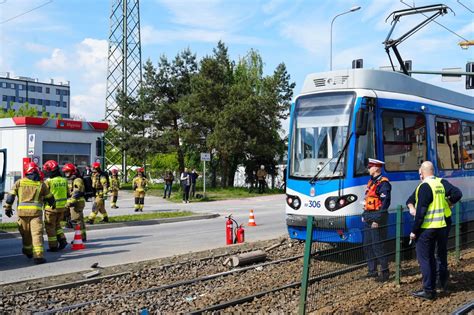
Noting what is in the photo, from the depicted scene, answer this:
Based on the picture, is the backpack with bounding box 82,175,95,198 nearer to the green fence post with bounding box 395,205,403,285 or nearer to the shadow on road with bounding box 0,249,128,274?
the shadow on road with bounding box 0,249,128,274

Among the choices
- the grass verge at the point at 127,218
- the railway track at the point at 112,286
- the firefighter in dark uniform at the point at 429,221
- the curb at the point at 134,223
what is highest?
the firefighter in dark uniform at the point at 429,221

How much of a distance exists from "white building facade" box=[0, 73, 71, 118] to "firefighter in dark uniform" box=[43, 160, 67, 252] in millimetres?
95623

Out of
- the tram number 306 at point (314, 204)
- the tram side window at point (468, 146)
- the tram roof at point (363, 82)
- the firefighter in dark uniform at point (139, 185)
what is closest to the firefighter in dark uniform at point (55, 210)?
the tram number 306 at point (314, 204)

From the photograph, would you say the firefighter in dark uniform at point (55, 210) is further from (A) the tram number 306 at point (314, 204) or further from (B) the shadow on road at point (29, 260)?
(A) the tram number 306 at point (314, 204)

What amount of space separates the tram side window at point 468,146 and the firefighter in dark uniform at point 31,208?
9.84 metres

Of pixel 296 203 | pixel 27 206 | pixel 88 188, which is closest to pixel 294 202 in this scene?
pixel 296 203

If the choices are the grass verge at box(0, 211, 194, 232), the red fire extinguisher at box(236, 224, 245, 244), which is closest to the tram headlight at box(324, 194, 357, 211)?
the red fire extinguisher at box(236, 224, 245, 244)

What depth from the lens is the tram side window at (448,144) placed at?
1224 cm

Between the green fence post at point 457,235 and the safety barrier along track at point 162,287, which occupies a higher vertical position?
the green fence post at point 457,235

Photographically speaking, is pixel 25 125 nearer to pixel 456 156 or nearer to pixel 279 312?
pixel 456 156

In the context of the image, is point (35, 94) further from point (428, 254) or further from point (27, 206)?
point (428, 254)

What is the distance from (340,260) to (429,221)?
142cm

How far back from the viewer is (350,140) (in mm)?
9828

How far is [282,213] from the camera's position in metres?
23.2
